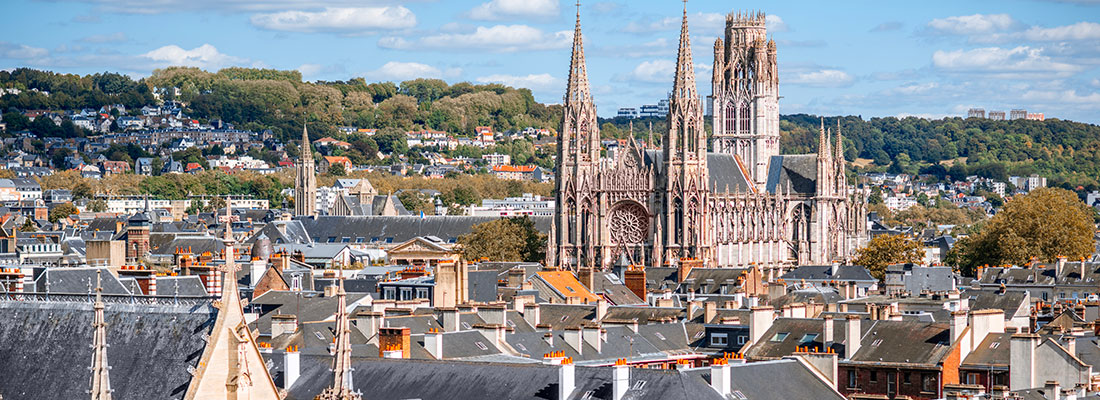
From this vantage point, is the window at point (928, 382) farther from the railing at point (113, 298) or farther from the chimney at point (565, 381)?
the railing at point (113, 298)

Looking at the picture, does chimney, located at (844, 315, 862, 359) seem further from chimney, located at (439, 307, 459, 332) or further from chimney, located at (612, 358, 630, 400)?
chimney, located at (612, 358, 630, 400)

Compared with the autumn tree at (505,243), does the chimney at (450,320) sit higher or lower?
higher

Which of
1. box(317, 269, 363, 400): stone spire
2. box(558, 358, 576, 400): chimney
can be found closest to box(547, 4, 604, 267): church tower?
box(558, 358, 576, 400): chimney

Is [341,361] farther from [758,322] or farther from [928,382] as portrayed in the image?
[758,322]

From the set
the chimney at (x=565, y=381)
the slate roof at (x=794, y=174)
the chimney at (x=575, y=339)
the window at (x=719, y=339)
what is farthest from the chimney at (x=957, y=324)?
the slate roof at (x=794, y=174)

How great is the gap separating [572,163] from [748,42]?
31310mm

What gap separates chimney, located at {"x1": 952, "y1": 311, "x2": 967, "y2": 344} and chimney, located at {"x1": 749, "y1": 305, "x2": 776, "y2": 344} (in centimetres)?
781

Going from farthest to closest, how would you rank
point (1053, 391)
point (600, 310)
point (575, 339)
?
1. point (600, 310)
2. point (575, 339)
3. point (1053, 391)

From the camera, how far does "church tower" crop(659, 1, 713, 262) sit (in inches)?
Answer: 6009

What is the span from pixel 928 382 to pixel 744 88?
118835 mm

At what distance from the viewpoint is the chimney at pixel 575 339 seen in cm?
6328

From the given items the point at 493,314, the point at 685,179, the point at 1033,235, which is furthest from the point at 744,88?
the point at 493,314

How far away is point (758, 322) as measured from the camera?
70312 mm

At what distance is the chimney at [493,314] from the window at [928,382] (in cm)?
1361
